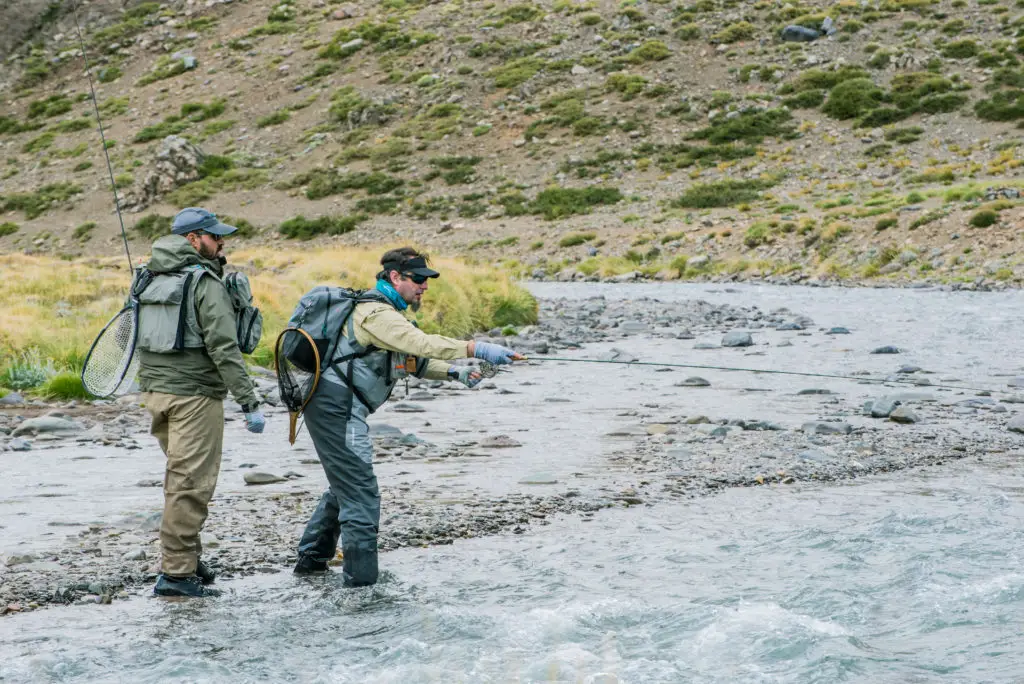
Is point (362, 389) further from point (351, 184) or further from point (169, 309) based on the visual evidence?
point (351, 184)

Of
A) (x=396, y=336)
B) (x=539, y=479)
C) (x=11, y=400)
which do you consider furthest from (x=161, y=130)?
(x=396, y=336)

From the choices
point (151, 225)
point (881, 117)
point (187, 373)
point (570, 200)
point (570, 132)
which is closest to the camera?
point (187, 373)

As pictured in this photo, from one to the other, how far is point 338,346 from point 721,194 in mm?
33063

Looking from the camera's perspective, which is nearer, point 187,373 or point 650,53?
point 187,373

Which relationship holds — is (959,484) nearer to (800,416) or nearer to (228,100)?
(800,416)

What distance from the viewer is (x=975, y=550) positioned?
624cm

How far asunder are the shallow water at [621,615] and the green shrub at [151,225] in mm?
41746

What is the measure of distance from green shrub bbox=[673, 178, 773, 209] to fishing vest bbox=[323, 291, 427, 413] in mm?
31585

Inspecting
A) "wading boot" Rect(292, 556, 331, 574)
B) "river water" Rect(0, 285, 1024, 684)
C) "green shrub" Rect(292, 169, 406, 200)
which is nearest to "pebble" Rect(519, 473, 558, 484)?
"river water" Rect(0, 285, 1024, 684)

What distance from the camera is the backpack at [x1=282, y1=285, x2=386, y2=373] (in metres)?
5.35

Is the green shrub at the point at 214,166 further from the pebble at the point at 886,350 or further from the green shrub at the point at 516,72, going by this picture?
the pebble at the point at 886,350

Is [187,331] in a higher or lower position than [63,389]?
higher

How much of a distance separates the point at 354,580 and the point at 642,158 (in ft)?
130

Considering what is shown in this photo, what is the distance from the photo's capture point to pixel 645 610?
5535mm
